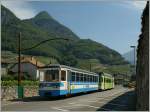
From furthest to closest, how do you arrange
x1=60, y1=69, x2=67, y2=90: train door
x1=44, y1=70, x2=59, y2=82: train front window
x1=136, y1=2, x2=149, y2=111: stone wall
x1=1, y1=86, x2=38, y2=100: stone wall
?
1. x1=1, y1=86, x2=38, y2=100: stone wall
2. x1=60, y1=69, x2=67, y2=90: train door
3. x1=44, y1=70, x2=59, y2=82: train front window
4. x1=136, y1=2, x2=149, y2=111: stone wall

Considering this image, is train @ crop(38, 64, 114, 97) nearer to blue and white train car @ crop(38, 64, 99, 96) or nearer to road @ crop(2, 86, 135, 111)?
blue and white train car @ crop(38, 64, 99, 96)

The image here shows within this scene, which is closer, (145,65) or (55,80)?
(145,65)

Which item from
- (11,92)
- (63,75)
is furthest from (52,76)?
(11,92)

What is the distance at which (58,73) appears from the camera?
32469 mm

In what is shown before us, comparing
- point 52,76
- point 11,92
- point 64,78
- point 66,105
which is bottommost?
point 66,105

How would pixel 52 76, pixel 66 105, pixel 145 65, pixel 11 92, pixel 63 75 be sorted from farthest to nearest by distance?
pixel 11 92
pixel 63 75
pixel 52 76
pixel 66 105
pixel 145 65

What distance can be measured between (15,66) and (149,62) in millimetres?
109518

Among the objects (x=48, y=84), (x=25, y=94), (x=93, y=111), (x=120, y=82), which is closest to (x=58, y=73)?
(x=48, y=84)

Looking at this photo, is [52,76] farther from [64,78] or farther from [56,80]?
[64,78]

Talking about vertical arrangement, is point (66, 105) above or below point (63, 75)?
below

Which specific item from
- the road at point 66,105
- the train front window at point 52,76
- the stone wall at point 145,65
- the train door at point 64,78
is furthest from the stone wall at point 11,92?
the stone wall at point 145,65

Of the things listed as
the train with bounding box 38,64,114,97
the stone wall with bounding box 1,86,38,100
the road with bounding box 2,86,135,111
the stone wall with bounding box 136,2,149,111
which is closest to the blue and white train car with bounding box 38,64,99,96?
the train with bounding box 38,64,114,97

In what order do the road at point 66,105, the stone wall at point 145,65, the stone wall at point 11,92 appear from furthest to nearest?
1. the stone wall at point 11,92
2. the road at point 66,105
3. the stone wall at point 145,65

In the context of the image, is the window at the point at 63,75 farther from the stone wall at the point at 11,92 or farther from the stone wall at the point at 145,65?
the stone wall at the point at 145,65
